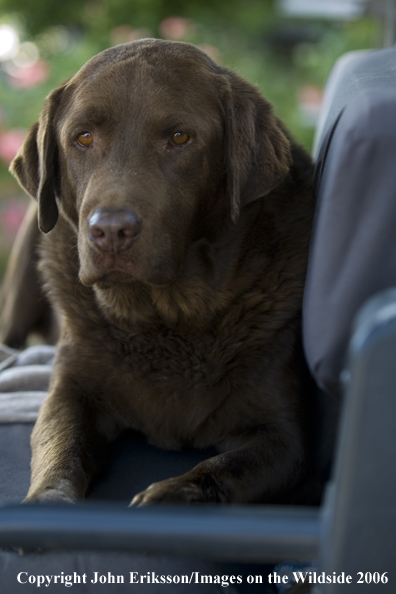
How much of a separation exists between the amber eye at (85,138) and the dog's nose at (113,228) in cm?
34

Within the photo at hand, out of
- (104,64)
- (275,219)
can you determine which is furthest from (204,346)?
(104,64)

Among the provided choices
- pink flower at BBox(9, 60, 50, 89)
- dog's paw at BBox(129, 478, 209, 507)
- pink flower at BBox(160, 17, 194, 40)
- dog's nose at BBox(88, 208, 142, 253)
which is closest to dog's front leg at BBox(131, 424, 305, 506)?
dog's paw at BBox(129, 478, 209, 507)

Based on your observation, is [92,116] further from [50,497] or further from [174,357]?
[50,497]

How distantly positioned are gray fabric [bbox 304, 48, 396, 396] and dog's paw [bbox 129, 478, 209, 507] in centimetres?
42

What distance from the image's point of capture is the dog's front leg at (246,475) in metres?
1.38

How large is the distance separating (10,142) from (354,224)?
5.97 metres

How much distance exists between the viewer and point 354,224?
118 cm

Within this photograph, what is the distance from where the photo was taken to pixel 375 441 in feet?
2.89

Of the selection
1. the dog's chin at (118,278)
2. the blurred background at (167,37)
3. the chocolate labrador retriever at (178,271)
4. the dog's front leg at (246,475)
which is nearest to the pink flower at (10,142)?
the blurred background at (167,37)

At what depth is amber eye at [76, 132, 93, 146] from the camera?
1781 mm

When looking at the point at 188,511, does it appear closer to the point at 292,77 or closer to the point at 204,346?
the point at 204,346

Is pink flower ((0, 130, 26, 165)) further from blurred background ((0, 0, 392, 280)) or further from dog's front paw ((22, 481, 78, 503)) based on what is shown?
dog's front paw ((22, 481, 78, 503))

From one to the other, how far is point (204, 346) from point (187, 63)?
2.70 feet

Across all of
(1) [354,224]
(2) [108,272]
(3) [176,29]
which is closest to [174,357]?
(2) [108,272]
